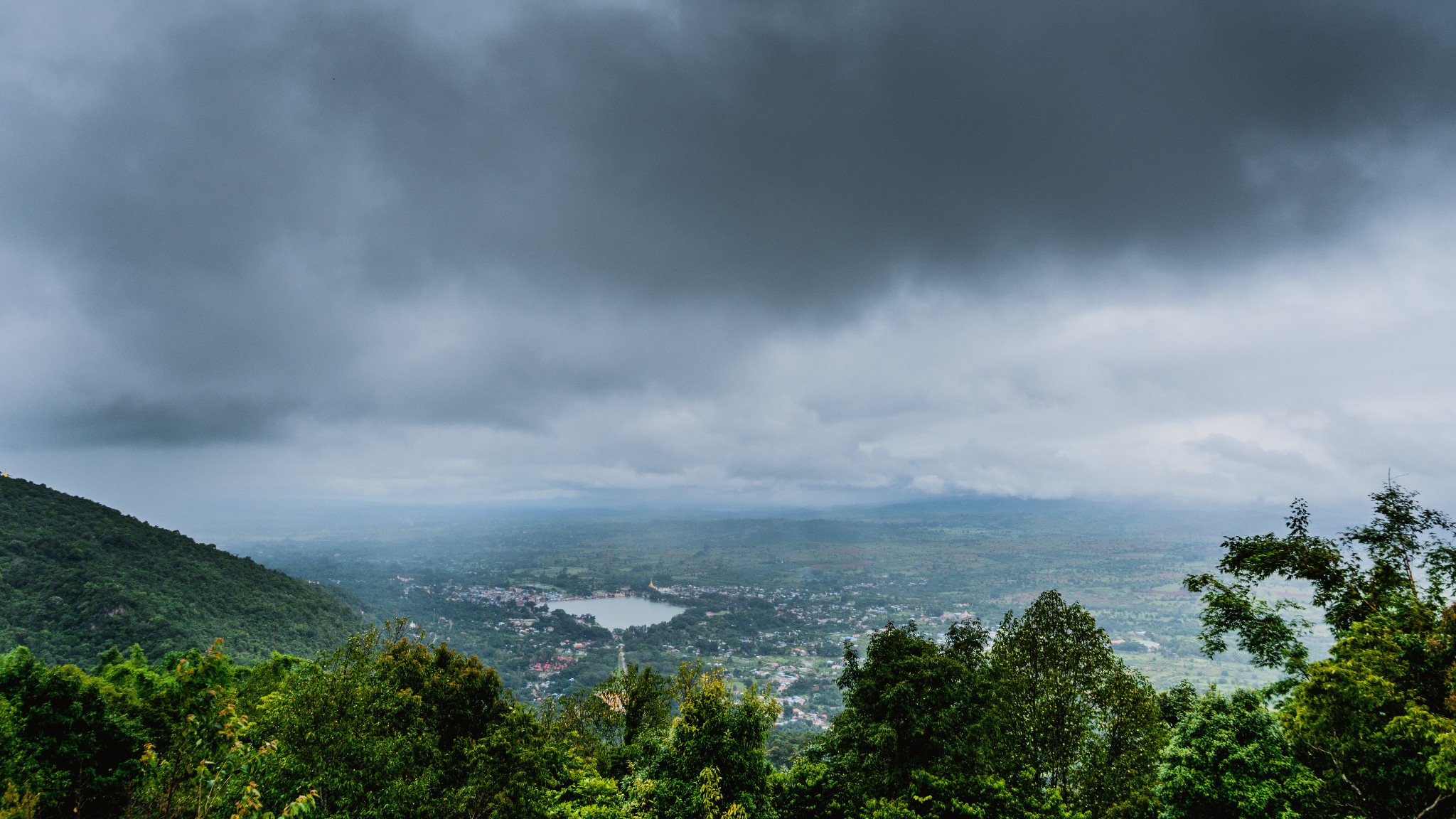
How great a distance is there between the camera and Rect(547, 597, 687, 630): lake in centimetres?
13014

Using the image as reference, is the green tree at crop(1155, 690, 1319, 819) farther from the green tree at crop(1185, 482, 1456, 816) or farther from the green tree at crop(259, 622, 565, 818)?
the green tree at crop(259, 622, 565, 818)

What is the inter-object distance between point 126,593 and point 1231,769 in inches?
3082

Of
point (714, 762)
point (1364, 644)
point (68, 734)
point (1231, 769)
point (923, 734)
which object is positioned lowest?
point (68, 734)

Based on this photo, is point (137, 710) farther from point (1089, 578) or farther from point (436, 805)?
point (1089, 578)

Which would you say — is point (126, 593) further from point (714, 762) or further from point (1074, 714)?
point (1074, 714)

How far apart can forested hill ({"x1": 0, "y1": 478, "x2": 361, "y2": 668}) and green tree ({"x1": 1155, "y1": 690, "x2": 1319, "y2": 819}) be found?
2583 inches

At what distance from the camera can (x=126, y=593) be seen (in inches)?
1960

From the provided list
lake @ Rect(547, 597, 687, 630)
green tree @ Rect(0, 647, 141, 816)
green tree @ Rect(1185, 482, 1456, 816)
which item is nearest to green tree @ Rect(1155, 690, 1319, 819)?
green tree @ Rect(1185, 482, 1456, 816)

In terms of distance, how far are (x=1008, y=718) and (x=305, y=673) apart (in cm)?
2084

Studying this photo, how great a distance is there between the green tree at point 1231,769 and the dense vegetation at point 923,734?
1.9 inches

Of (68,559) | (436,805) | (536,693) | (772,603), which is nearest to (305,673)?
(436,805)

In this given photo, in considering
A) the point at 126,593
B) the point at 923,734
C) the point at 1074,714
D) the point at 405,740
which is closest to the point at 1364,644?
the point at 1074,714

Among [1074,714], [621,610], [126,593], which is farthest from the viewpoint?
[621,610]

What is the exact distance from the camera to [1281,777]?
495 inches
